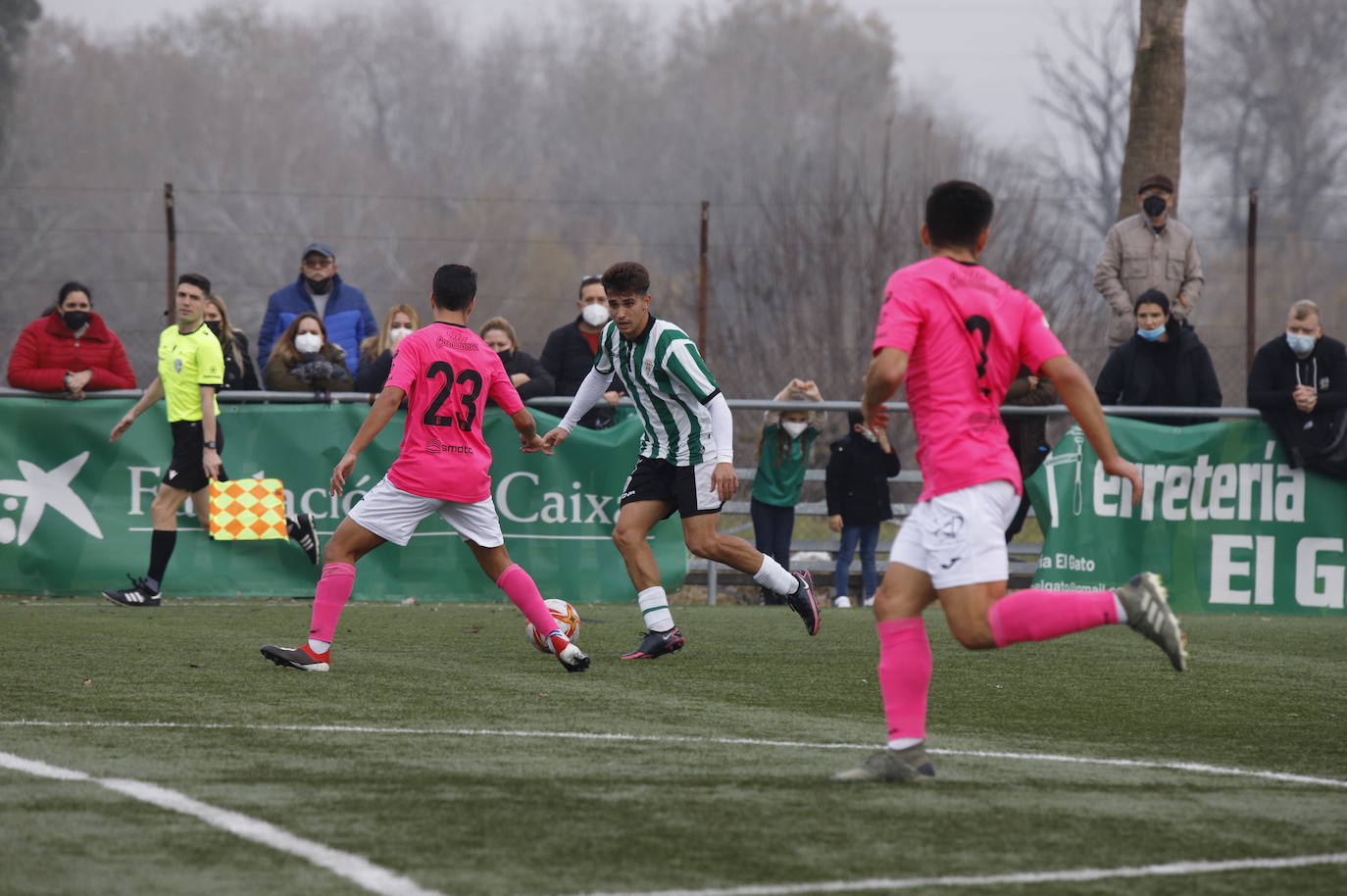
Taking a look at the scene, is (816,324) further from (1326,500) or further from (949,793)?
(949,793)

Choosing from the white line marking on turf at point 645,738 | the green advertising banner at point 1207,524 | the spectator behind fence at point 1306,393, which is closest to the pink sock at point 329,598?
the white line marking on turf at point 645,738

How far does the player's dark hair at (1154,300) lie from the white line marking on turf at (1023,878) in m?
9.27

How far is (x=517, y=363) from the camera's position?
1394cm

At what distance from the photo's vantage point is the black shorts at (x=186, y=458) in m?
12.8

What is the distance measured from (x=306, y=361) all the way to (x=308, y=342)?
0.53ft

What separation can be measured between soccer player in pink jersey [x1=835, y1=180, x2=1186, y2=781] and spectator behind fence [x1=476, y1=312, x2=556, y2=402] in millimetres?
7975

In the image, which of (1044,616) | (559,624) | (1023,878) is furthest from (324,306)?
(1023,878)

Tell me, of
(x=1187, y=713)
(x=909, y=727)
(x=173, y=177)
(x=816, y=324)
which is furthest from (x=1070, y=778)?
(x=173, y=177)

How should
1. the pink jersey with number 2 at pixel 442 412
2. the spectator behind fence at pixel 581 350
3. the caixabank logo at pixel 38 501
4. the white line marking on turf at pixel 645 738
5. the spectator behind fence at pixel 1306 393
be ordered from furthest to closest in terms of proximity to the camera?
1. the spectator behind fence at pixel 581 350
2. the spectator behind fence at pixel 1306 393
3. the caixabank logo at pixel 38 501
4. the pink jersey with number 2 at pixel 442 412
5. the white line marking on turf at pixel 645 738

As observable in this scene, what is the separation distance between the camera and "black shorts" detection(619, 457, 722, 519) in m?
9.67

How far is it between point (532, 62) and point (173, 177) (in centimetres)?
2022

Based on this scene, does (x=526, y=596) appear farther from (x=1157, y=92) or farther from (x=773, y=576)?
(x=1157, y=92)

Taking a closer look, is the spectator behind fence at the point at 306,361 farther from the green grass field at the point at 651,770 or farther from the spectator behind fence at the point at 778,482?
the green grass field at the point at 651,770

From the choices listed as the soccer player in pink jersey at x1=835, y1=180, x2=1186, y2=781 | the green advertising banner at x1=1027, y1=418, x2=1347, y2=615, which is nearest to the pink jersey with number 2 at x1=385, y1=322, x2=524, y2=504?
the soccer player in pink jersey at x1=835, y1=180, x2=1186, y2=781
